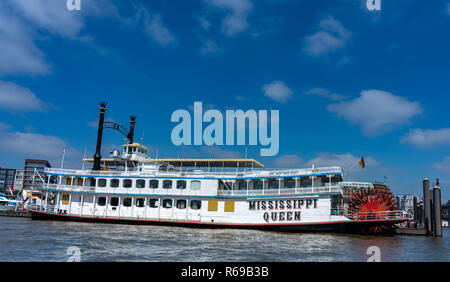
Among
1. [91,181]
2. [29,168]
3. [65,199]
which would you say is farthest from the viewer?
[29,168]

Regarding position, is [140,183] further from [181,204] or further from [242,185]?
[242,185]

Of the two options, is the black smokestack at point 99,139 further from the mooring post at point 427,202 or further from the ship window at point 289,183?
the mooring post at point 427,202

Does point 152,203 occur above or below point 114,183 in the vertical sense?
below

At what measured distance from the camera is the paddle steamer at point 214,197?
2441cm

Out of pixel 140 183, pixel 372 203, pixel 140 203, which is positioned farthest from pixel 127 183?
pixel 372 203

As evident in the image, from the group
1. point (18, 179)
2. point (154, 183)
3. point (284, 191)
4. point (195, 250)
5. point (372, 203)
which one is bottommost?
point (195, 250)

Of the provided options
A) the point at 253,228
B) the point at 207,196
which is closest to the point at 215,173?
the point at 207,196

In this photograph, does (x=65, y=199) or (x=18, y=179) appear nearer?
(x=65, y=199)

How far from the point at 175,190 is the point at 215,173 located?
12.6 ft

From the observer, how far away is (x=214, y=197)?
27.8 metres

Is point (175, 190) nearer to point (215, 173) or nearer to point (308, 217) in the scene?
point (215, 173)

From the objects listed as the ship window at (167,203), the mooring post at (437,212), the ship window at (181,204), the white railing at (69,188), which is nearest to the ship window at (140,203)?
the ship window at (167,203)

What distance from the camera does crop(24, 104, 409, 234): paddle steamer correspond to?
24406 mm

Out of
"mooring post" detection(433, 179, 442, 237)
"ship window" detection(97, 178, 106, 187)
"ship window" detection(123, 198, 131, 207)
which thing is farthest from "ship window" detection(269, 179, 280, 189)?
"ship window" detection(97, 178, 106, 187)
